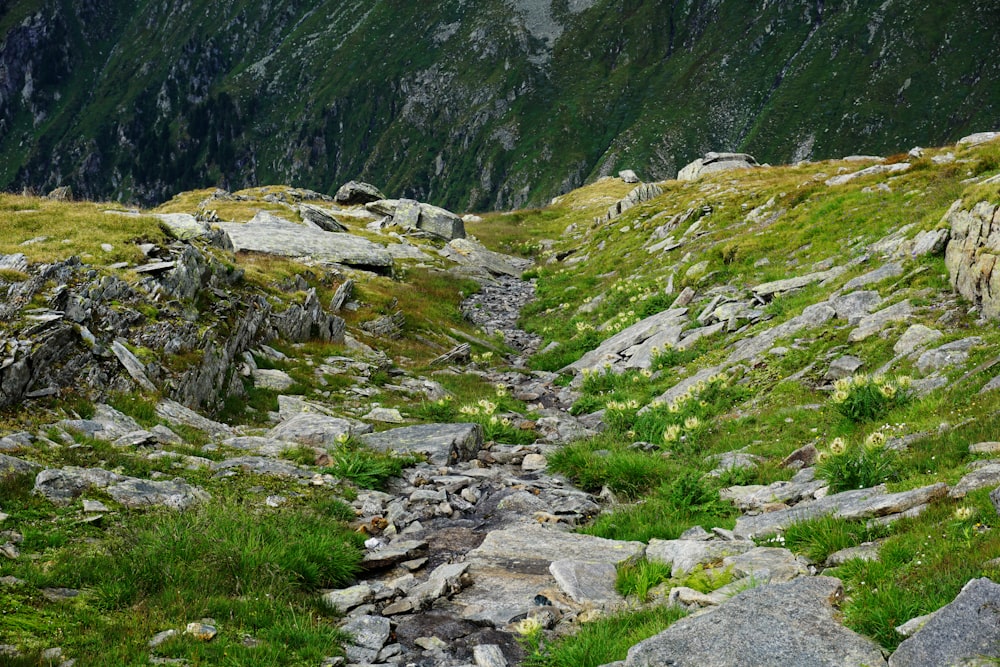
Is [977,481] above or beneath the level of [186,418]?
above

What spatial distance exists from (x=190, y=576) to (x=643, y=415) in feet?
32.2

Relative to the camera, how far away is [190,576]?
6.62m

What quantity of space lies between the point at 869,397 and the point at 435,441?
820 cm

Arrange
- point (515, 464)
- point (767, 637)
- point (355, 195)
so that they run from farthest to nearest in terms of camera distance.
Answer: point (355, 195), point (515, 464), point (767, 637)

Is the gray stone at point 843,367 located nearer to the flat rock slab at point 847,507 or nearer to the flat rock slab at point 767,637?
the flat rock slab at point 847,507

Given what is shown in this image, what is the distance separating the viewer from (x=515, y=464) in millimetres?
12734

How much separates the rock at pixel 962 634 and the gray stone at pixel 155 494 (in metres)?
8.30

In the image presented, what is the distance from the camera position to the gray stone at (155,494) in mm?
8359

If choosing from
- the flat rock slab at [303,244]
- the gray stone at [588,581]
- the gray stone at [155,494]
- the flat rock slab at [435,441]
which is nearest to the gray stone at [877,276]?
the flat rock slab at [435,441]

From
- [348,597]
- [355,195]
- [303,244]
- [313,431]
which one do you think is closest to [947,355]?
[348,597]

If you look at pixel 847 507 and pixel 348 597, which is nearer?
pixel 847 507

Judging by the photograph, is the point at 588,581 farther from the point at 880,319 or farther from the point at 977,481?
the point at 880,319

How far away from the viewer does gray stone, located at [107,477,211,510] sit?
8.36 meters

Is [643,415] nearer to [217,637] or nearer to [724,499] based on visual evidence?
[724,499]
